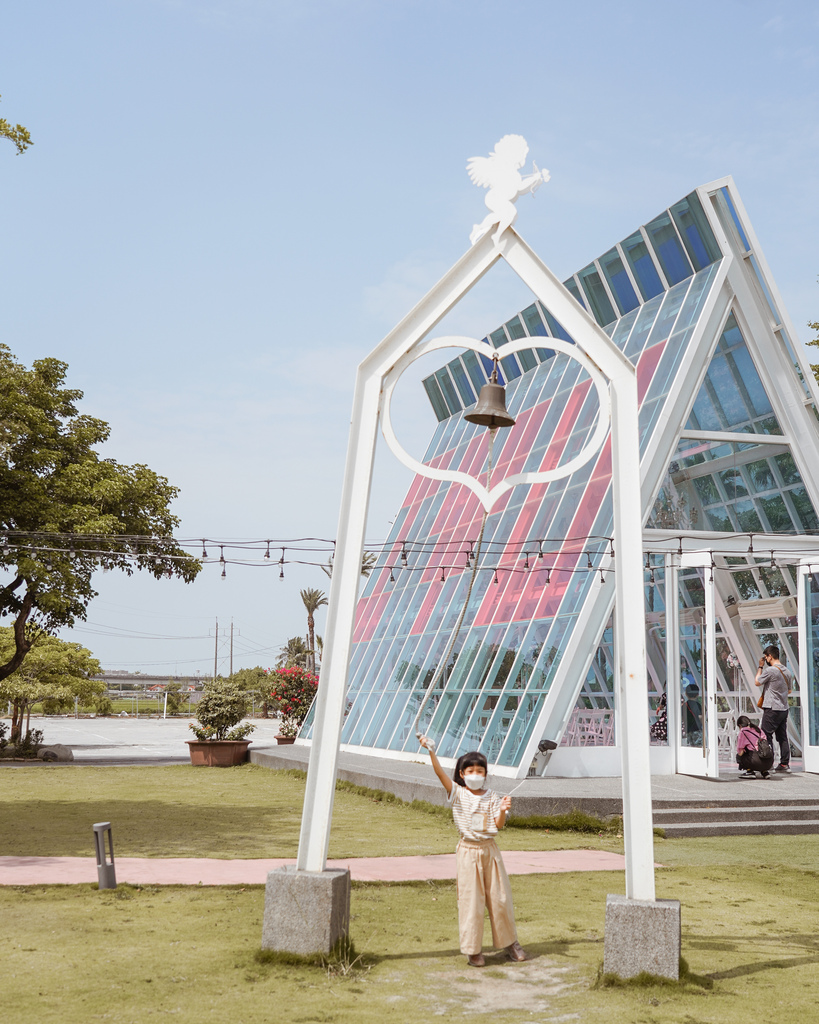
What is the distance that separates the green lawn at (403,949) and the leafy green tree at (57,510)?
43.6 feet

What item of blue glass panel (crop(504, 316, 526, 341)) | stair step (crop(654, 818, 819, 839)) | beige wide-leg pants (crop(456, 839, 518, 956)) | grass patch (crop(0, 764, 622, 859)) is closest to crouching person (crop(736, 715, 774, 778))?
stair step (crop(654, 818, 819, 839))

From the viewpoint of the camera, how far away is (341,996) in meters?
5.38

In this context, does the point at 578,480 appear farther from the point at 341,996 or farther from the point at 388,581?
the point at 341,996

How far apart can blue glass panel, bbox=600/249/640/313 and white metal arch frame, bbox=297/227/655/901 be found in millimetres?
13051

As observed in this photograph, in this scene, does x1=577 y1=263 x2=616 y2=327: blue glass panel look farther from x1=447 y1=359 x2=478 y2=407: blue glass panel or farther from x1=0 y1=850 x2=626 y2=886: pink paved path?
x1=0 y1=850 x2=626 y2=886: pink paved path

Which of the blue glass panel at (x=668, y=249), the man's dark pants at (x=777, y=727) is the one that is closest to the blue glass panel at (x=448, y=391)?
the blue glass panel at (x=668, y=249)

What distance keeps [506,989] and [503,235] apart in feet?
14.3

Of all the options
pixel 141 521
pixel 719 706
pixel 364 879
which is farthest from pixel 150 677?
pixel 364 879

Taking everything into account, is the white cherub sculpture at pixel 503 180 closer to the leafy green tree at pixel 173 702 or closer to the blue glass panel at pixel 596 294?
the blue glass panel at pixel 596 294

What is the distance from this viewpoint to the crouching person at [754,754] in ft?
47.7

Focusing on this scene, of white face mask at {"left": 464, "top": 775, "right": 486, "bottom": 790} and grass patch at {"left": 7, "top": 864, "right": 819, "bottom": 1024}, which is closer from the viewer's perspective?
grass patch at {"left": 7, "top": 864, "right": 819, "bottom": 1024}

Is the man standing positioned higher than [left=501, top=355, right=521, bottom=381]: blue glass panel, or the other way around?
[left=501, top=355, right=521, bottom=381]: blue glass panel

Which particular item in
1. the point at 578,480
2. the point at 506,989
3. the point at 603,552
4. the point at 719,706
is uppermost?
the point at 578,480

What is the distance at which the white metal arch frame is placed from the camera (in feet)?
19.3
